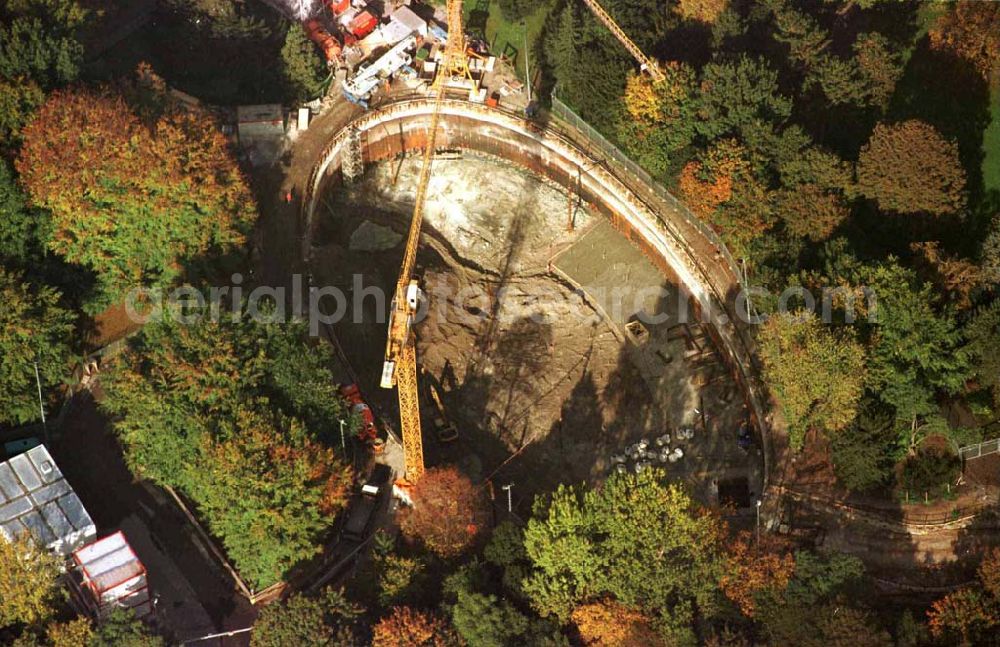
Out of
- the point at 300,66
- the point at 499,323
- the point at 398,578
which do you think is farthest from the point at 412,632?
the point at 300,66

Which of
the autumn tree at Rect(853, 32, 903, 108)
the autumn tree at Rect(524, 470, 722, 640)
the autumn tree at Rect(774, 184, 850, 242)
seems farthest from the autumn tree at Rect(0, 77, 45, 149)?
the autumn tree at Rect(853, 32, 903, 108)

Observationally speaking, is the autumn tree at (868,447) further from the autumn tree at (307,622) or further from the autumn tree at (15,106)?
the autumn tree at (15,106)

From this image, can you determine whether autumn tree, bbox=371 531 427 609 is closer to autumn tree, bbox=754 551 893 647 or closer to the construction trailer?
autumn tree, bbox=754 551 893 647

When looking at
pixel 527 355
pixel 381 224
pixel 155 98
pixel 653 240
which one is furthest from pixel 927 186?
pixel 155 98

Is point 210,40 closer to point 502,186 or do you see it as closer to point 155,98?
point 155,98

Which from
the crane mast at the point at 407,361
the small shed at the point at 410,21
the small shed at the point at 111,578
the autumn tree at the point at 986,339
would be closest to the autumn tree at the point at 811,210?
the autumn tree at the point at 986,339

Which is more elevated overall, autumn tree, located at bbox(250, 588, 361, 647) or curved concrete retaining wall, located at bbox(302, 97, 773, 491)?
curved concrete retaining wall, located at bbox(302, 97, 773, 491)
